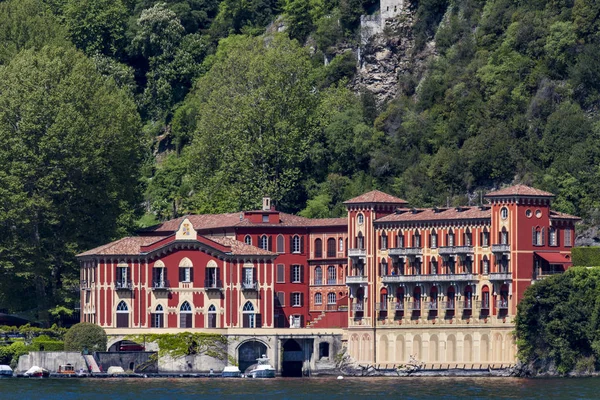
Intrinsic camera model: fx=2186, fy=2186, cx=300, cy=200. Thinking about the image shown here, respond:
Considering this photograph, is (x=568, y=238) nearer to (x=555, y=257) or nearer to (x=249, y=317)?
(x=555, y=257)

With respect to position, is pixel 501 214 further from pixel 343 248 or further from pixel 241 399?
pixel 241 399

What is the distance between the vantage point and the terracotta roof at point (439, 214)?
171 metres

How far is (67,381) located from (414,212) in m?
31.8

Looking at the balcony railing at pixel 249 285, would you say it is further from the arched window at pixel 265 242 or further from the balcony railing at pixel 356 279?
the balcony railing at pixel 356 279

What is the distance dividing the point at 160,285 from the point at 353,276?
15.8 metres

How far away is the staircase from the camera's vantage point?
560 ft

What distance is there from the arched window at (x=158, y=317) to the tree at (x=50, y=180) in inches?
457

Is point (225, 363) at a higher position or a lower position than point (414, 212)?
lower

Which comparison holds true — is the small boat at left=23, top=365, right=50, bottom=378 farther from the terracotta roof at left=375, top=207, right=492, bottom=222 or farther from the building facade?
the terracotta roof at left=375, top=207, right=492, bottom=222

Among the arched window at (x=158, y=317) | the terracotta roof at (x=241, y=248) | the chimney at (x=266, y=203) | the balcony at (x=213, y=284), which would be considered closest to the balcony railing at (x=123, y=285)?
the arched window at (x=158, y=317)

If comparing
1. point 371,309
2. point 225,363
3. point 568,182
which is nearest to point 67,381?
point 225,363

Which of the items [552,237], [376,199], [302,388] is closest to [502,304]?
[552,237]

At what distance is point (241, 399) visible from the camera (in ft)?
477

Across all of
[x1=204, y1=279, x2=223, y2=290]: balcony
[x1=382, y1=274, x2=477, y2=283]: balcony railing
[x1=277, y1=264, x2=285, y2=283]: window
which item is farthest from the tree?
[x1=382, y1=274, x2=477, y2=283]: balcony railing
